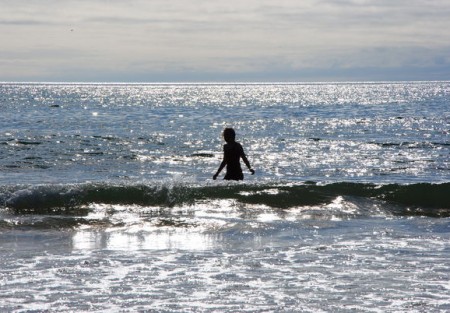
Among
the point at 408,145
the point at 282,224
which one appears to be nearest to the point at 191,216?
the point at 282,224

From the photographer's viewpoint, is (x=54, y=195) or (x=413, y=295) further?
(x=54, y=195)

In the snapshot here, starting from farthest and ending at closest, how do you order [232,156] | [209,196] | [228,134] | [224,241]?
[209,196] < [232,156] < [228,134] < [224,241]

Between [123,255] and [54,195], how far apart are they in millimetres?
6386

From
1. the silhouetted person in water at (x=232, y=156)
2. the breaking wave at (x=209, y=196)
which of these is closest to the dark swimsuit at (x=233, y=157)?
the silhouetted person in water at (x=232, y=156)

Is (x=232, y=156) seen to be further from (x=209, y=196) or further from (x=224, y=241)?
(x=224, y=241)

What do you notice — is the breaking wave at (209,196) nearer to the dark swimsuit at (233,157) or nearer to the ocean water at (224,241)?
the ocean water at (224,241)

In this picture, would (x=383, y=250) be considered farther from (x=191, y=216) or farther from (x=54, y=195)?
(x=54, y=195)

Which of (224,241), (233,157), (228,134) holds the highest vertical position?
(228,134)

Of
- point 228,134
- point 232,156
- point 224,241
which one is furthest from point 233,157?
point 224,241

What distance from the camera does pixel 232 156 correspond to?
16203mm

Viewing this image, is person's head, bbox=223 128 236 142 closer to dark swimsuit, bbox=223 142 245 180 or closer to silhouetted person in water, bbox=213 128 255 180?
silhouetted person in water, bbox=213 128 255 180

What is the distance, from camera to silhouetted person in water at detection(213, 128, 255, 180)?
1562cm

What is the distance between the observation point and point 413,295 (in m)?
8.14

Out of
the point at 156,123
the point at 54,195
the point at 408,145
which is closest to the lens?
the point at 54,195
